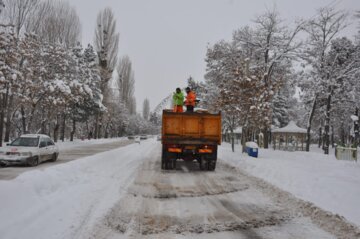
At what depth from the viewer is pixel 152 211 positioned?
25.3ft

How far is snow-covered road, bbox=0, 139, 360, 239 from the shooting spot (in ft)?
19.9

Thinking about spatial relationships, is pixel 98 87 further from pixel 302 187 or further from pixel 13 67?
pixel 302 187

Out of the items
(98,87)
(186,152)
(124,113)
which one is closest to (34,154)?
(186,152)

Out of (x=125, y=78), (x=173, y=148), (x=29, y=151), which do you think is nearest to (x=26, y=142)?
(x=29, y=151)

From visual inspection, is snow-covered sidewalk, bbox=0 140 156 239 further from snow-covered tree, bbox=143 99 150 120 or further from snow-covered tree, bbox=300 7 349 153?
snow-covered tree, bbox=143 99 150 120

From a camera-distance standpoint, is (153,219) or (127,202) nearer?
(153,219)

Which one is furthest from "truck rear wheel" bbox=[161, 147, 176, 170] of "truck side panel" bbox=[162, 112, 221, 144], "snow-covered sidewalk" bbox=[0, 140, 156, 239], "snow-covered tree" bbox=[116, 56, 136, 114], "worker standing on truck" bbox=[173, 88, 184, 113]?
"snow-covered tree" bbox=[116, 56, 136, 114]

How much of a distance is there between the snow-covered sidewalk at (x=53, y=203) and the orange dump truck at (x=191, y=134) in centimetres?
445

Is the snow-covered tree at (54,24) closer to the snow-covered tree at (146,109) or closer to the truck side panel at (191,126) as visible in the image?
the truck side panel at (191,126)

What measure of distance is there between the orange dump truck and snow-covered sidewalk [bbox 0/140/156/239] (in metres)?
4.45

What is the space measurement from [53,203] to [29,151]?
10462mm

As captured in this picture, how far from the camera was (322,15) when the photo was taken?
33938 mm

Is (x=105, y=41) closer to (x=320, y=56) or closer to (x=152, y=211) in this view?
(x=320, y=56)

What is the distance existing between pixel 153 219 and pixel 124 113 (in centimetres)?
7671
